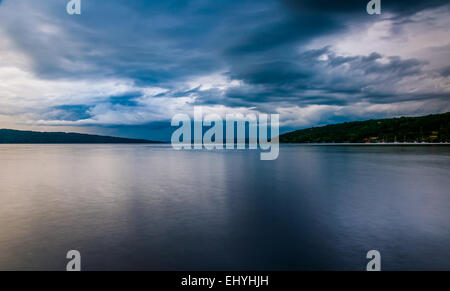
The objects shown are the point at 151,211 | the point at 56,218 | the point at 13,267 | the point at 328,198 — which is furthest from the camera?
the point at 328,198

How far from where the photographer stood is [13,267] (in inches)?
290

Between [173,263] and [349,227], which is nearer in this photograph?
[173,263]

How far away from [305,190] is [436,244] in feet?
36.2

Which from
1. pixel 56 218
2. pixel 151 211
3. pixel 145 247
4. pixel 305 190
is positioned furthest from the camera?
pixel 305 190

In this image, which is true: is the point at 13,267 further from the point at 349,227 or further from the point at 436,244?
the point at 436,244

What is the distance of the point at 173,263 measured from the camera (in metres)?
7.54

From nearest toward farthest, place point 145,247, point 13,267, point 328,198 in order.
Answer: point 13,267, point 145,247, point 328,198

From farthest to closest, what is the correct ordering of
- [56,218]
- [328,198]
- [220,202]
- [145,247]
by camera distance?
[328,198]
[220,202]
[56,218]
[145,247]

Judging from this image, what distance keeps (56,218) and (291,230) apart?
411 inches
